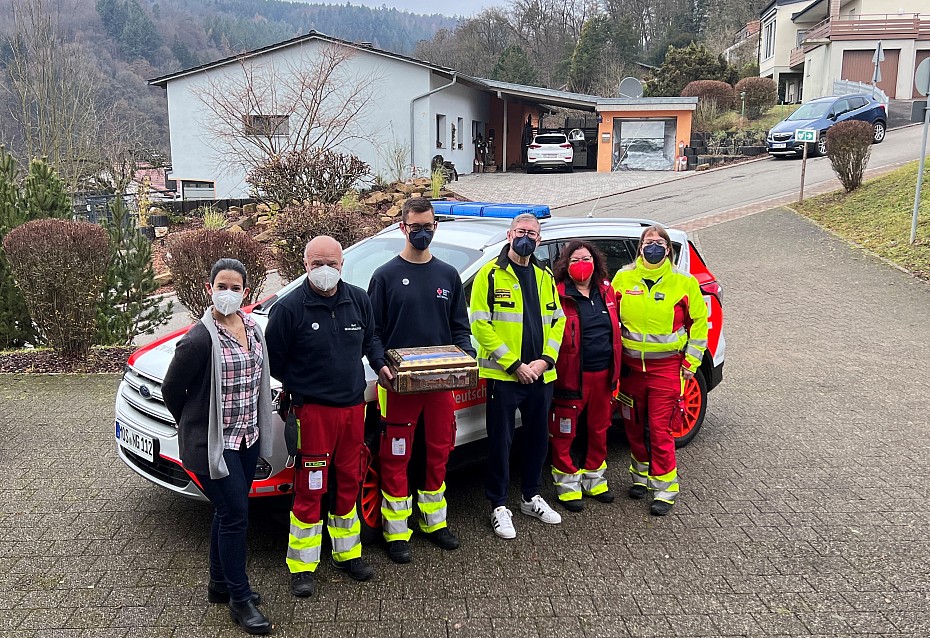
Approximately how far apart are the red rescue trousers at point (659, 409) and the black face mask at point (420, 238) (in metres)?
1.61

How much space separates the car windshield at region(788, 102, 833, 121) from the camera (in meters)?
26.0

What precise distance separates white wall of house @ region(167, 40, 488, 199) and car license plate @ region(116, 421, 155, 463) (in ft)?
72.4

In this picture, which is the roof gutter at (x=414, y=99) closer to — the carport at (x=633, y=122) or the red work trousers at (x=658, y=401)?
the carport at (x=633, y=122)

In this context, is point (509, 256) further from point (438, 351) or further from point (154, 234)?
point (154, 234)

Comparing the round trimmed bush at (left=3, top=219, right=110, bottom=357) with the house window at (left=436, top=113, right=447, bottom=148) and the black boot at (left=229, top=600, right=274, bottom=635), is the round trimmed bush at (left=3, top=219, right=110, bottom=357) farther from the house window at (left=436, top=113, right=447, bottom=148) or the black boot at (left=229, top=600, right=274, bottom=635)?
the house window at (left=436, top=113, right=447, bottom=148)

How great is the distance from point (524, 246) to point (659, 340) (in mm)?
1110

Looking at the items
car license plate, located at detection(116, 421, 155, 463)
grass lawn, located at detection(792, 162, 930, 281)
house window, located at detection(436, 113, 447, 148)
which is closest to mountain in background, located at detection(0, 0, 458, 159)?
house window, located at detection(436, 113, 447, 148)

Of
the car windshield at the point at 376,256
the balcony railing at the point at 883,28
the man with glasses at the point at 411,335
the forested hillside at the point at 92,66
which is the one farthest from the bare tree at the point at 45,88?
the balcony railing at the point at 883,28

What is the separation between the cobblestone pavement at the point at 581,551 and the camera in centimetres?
362

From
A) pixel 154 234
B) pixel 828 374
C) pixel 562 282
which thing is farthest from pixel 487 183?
pixel 562 282

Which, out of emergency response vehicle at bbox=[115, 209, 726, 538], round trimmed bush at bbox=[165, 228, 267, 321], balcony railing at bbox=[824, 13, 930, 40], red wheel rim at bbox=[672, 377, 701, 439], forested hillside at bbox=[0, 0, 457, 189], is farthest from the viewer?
balcony railing at bbox=[824, 13, 930, 40]

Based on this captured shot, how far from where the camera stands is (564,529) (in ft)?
15.1

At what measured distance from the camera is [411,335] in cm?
416

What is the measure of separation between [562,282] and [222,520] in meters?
2.44
